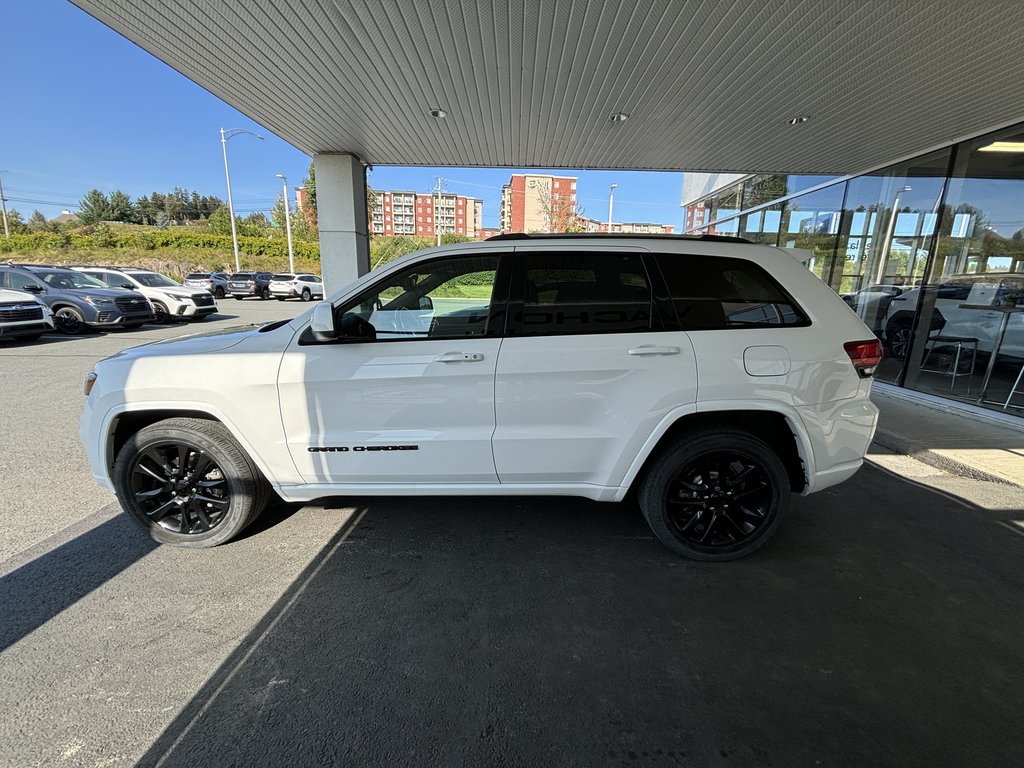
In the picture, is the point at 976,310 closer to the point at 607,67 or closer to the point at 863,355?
the point at 863,355

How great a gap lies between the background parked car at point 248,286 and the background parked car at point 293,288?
69 cm

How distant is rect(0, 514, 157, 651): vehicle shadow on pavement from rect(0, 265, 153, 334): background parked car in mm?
12355

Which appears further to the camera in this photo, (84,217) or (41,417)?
(84,217)

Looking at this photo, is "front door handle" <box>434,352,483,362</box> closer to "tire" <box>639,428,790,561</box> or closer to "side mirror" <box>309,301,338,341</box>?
"side mirror" <box>309,301,338,341</box>

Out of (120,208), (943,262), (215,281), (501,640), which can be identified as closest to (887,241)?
(943,262)

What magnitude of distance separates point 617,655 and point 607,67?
5.77 m

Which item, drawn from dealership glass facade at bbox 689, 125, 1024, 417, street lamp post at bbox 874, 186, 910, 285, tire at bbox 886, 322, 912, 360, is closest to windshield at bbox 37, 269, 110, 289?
dealership glass facade at bbox 689, 125, 1024, 417

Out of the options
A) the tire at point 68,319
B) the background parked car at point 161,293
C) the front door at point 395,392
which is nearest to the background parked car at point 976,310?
the front door at point 395,392

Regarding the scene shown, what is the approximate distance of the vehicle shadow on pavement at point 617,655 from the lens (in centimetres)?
180

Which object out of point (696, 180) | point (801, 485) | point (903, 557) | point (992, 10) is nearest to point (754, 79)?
point (992, 10)

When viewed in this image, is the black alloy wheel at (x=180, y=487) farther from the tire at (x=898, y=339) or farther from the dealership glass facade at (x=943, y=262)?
the tire at (x=898, y=339)

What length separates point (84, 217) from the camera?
6938 centimetres

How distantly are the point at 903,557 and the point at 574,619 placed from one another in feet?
7.63

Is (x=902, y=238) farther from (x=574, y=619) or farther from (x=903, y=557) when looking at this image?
(x=574, y=619)
